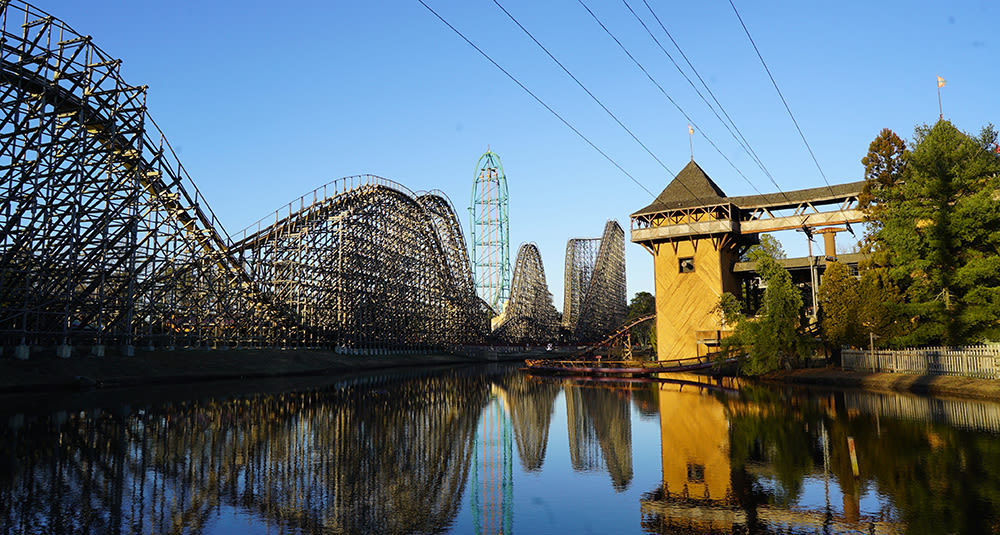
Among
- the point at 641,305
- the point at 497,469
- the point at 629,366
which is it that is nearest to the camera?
the point at 497,469

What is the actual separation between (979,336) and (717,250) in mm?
16045

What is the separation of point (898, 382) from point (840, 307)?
6.19m

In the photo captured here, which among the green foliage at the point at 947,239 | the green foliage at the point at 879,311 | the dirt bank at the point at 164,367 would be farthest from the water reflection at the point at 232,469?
the green foliage at the point at 947,239

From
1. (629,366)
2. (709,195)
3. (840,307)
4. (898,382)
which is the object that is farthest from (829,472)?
(709,195)

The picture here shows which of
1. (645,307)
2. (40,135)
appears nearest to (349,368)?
(40,135)

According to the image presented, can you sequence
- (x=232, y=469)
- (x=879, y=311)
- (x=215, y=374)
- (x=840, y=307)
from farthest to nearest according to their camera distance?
(x=215, y=374), (x=840, y=307), (x=879, y=311), (x=232, y=469)

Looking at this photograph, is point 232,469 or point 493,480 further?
point 232,469

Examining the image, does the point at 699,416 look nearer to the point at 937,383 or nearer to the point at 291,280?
the point at 937,383

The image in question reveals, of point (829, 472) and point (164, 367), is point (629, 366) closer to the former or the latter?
point (164, 367)

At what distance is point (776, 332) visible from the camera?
2875cm

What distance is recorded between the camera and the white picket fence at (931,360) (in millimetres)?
20891

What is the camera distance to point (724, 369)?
3312 centimetres

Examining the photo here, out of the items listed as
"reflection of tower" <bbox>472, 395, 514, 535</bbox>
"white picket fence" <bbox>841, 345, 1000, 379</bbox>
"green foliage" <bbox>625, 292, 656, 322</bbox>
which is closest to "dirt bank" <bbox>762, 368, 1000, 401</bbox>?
"white picket fence" <bbox>841, 345, 1000, 379</bbox>

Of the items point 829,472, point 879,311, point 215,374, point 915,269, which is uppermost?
point 915,269
